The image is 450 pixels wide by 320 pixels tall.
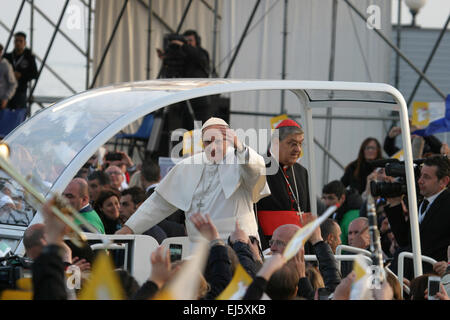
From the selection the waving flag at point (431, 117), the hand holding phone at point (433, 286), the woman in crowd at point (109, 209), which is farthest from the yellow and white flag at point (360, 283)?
the waving flag at point (431, 117)

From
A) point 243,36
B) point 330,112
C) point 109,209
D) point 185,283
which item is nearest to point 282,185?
point 109,209

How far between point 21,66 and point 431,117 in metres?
6.06

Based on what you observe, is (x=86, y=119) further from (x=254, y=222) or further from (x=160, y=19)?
(x=160, y=19)

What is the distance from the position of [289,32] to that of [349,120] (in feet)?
4.46

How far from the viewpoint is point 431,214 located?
688cm

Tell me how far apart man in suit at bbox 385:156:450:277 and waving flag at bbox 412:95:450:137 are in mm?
3208

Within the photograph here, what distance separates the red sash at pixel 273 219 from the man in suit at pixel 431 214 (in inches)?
27.0

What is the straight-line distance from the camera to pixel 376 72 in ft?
43.4

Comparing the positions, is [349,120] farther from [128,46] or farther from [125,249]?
[125,249]

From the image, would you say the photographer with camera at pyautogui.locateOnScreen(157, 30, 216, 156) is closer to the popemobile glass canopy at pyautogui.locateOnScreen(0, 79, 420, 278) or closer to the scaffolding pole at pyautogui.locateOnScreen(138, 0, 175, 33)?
the scaffolding pole at pyautogui.locateOnScreen(138, 0, 175, 33)

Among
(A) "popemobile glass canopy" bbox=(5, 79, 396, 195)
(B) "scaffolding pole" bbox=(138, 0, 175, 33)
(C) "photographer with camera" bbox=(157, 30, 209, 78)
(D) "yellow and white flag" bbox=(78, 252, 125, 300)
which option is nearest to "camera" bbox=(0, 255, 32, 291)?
(A) "popemobile glass canopy" bbox=(5, 79, 396, 195)

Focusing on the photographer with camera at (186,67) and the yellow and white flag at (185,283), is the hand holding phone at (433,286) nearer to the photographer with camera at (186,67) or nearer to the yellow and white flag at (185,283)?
the yellow and white flag at (185,283)

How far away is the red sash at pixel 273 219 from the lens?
6.68 meters
